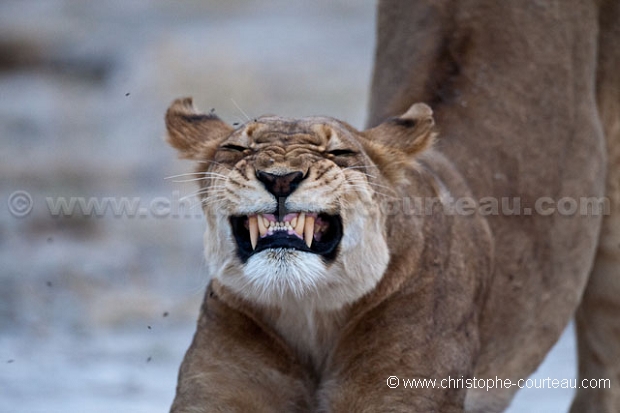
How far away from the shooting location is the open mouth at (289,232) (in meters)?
3.65

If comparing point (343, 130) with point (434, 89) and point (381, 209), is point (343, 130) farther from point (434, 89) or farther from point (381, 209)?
point (434, 89)

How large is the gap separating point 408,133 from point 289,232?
825 millimetres

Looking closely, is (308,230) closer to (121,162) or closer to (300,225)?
(300,225)

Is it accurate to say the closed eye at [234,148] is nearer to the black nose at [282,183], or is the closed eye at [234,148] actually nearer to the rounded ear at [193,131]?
the rounded ear at [193,131]

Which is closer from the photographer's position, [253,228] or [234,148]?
[253,228]

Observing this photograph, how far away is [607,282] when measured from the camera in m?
6.03

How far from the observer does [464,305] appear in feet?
14.5

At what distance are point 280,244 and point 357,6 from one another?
42.4ft

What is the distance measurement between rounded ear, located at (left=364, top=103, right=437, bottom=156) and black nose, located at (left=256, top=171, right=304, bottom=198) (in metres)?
0.69

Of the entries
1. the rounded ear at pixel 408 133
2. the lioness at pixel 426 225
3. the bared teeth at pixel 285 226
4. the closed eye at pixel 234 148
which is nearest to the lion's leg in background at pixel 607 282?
the lioness at pixel 426 225

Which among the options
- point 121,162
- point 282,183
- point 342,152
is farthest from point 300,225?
point 121,162

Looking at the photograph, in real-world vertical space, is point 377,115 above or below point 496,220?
above

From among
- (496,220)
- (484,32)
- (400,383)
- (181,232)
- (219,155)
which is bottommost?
(181,232)

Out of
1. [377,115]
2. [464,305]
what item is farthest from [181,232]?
[464,305]
